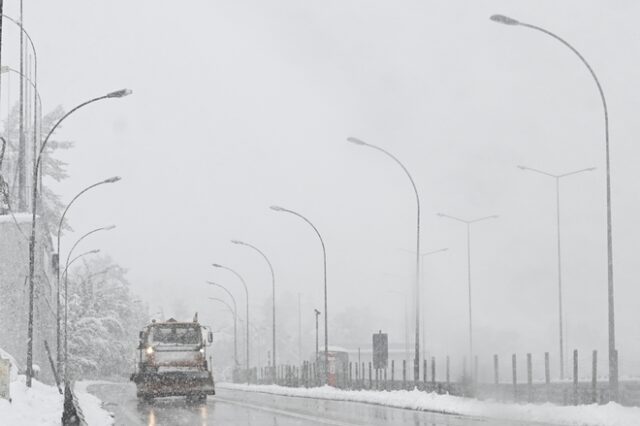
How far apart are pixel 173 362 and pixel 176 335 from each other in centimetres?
106

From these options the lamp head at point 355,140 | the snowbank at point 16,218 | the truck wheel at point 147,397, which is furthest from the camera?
the snowbank at point 16,218

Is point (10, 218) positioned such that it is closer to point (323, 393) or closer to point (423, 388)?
point (323, 393)

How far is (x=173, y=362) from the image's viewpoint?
30.0 m

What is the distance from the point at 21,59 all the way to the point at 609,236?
3587 cm

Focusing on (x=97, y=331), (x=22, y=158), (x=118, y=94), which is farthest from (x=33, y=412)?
(x=97, y=331)

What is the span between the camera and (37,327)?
46.0 meters

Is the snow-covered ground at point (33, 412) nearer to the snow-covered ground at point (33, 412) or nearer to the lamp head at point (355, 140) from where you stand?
the snow-covered ground at point (33, 412)

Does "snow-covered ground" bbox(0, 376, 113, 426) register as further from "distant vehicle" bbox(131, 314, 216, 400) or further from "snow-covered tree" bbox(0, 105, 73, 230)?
"snow-covered tree" bbox(0, 105, 73, 230)

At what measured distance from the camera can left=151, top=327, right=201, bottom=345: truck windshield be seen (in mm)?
30547

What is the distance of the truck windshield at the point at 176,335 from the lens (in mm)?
30547


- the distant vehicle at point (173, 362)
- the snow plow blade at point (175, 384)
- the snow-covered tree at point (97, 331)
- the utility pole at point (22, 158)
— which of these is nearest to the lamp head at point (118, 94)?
the distant vehicle at point (173, 362)

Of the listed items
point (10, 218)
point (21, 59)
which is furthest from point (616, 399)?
point (21, 59)

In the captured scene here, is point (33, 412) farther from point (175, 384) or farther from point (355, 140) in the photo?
point (355, 140)

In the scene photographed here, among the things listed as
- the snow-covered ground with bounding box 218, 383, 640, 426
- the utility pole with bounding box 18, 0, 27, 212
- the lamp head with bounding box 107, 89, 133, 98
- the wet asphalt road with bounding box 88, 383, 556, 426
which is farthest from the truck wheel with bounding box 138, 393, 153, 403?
the utility pole with bounding box 18, 0, 27, 212
